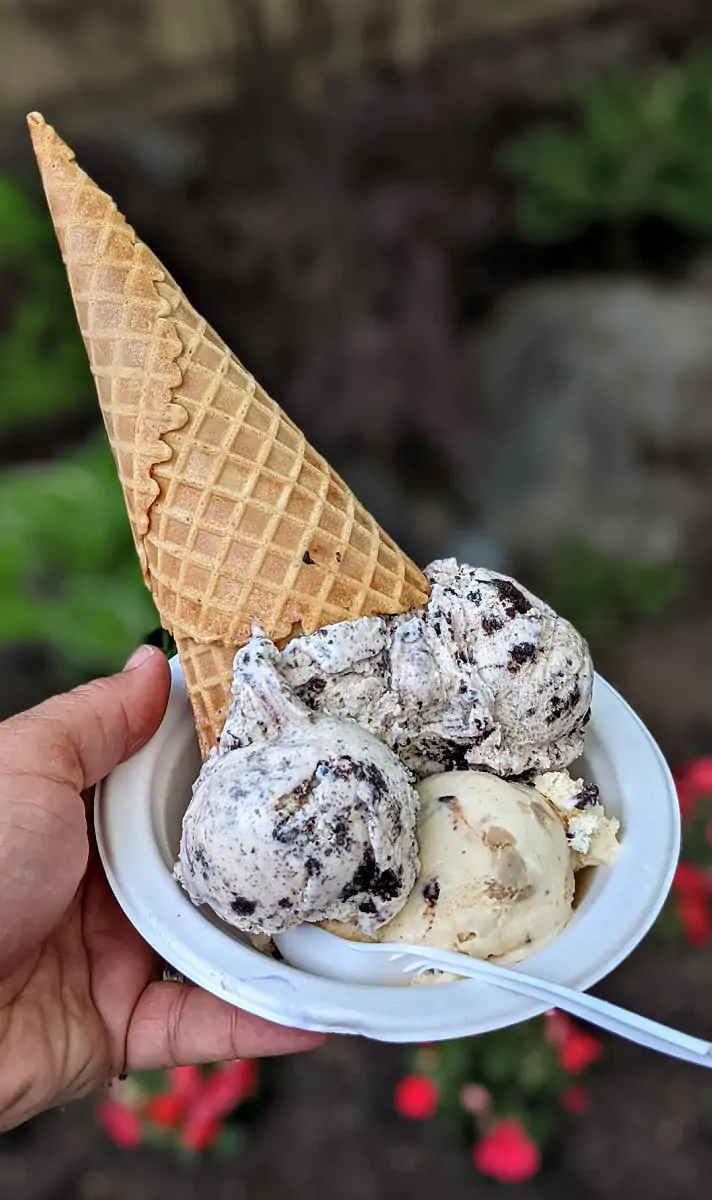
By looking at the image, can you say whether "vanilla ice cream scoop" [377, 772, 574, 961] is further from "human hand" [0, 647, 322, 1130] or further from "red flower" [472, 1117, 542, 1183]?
"red flower" [472, 1117, 542, 1183]

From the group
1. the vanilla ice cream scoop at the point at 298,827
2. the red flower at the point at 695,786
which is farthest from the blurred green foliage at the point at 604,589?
the vanilla ice cream scoop at the point at 298,827


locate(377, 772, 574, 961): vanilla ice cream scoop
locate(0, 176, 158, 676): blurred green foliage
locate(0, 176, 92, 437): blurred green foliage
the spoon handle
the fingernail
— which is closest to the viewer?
the spoon handle

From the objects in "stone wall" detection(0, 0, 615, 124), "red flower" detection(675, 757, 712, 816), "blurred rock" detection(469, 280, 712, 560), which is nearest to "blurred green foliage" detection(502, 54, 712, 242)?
"blurred rock" detection(469, 280, 712, 560)

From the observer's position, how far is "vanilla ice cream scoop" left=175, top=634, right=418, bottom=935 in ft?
2.85

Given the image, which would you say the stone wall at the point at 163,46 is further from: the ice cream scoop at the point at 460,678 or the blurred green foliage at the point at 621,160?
the ice cream scoop at the point at 460,678

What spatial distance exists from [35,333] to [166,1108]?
1.89 metres

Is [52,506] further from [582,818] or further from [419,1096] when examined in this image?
[582,818]

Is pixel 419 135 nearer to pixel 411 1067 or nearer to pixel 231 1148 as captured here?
pixel 411 1067

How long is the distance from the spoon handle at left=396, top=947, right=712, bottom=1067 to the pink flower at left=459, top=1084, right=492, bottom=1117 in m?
1.08

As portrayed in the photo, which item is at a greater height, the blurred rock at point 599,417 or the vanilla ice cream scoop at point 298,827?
the vanilla ice cream scoop at point 298,827

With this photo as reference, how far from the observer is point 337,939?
946 millimetres

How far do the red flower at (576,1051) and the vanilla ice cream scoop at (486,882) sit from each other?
96 centimetres

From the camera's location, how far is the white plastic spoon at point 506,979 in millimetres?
855

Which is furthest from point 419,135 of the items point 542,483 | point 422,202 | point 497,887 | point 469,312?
point 497,887
